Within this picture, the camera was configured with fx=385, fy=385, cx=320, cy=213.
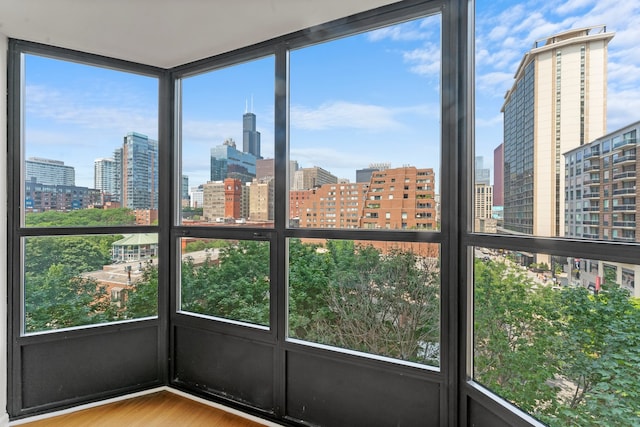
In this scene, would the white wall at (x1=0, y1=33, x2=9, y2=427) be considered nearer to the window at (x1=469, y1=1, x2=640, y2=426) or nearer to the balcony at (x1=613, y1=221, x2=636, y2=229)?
the window at (x1=469, y1=1, x2=640, y2=426)

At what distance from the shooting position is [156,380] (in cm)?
293

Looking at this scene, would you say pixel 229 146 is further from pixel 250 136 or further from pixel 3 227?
pixel 3 227

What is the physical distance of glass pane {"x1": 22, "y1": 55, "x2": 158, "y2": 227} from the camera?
2578 millimetres

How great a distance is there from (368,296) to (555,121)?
126 cm

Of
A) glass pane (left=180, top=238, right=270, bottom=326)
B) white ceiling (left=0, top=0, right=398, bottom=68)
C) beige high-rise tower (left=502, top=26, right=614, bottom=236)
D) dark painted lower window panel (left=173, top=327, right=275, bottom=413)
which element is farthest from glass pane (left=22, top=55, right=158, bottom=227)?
beige high-rise tower (left=502, top=26, right=614, bottom=236)

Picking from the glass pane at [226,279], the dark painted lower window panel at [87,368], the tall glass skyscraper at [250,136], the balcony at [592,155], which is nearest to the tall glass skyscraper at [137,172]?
the glass pane at [226,279]

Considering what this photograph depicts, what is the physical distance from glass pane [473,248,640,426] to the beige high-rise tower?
0.18m

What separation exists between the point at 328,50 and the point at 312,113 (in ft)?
1.25

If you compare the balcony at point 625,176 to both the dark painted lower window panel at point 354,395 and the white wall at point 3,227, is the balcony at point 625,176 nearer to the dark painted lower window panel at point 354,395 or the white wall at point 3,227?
the dark painted lower window panel at point 354,395

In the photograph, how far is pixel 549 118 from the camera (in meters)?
1.50

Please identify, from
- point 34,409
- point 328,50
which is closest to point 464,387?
point 328,50

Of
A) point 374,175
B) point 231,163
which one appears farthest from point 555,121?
point 231,163

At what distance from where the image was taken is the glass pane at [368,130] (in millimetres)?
2029

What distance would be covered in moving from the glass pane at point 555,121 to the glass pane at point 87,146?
2371 mm
